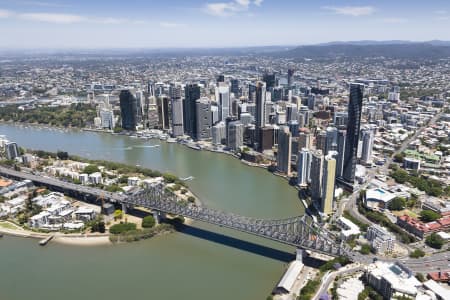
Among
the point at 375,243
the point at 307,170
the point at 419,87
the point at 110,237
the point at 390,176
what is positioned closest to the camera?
the point at 375,243

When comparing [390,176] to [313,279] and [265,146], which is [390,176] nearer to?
[265,146]

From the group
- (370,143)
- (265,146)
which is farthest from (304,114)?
(370,143)

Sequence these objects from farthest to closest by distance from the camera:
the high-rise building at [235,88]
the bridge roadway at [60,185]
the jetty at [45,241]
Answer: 1. the high-rise building at [235,88]
2. the bridge roadway at [60,185]
3. the jetty at [45,241]

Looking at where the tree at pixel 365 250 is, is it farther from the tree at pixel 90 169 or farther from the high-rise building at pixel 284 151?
the tree at pixel 90 169

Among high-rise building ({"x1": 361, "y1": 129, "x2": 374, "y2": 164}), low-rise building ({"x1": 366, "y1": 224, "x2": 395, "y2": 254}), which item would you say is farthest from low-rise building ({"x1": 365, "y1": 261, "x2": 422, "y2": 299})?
high-rise building ({"x1": 361, "y1": 129, "x2": 374, "y2": 164})

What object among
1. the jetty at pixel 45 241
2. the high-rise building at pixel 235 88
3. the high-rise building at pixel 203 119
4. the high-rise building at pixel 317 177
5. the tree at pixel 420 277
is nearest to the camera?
the tree at pixel 420 277

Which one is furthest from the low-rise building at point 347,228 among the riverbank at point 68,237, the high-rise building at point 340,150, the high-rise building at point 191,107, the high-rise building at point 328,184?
the high-rise building at point 191,107
